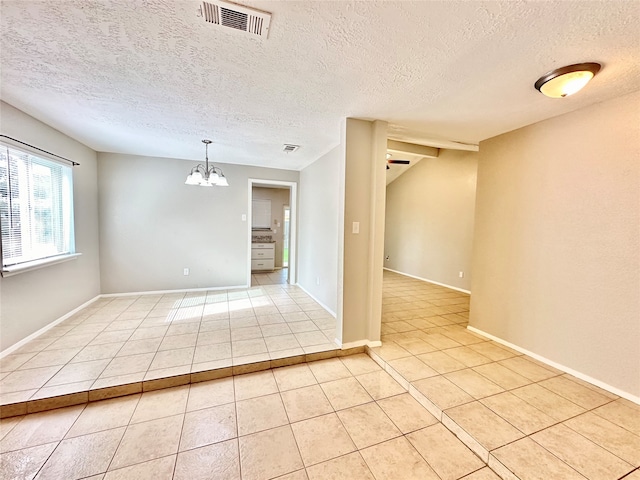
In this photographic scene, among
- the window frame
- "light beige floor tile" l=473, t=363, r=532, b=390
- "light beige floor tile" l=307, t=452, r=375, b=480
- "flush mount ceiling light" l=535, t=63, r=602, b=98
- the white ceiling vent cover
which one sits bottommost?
"light beige floor tile" l=307, t=452, r=375, b=480

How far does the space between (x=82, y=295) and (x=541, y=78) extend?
571 cm

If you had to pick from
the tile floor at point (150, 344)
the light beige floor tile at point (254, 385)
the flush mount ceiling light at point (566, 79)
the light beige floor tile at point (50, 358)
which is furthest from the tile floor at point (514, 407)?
the light beige floor tile at point (50, 358)

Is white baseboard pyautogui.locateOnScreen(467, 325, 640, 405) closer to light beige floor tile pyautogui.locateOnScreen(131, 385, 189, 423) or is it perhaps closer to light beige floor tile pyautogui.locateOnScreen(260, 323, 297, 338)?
light beige floor tile pyautogui.locateOnScreen(260, 323, 297, 338)

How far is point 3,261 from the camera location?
7.72ft

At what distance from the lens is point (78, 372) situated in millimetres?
2195

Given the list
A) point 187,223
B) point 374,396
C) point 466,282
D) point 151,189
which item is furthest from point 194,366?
point 466,282

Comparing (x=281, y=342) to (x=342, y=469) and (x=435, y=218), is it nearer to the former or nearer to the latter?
(x=342, y=469)

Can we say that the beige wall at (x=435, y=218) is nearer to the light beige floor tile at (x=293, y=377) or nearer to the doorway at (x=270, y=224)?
the doorway at (x=270, y=224)

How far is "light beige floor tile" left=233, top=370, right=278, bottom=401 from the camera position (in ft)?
6.95

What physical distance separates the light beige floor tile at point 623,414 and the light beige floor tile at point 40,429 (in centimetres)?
371

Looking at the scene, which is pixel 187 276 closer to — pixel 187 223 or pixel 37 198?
→ pixel 187 223

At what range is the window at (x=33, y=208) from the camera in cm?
243

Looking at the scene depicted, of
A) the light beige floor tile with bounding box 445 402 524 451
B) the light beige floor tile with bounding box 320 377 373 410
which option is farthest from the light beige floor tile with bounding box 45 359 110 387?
the light beige floor tile with bounding box 445 402 524 451

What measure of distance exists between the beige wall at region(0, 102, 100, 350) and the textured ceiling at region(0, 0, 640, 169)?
24cm
